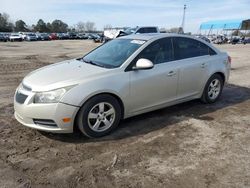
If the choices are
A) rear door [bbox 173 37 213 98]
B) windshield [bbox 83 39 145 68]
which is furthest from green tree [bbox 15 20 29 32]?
rear door [bbox 173 37 213 98]

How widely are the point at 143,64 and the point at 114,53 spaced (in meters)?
0.77

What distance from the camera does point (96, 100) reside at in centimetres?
422

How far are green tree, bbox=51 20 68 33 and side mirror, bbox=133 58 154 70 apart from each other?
104616 mm

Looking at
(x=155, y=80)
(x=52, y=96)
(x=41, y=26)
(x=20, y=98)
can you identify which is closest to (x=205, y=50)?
(x=155, y=80)

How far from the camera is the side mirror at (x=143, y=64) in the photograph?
15.0 feet

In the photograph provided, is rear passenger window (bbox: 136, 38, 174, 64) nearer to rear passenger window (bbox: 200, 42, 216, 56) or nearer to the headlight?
rear passenger window (bbox: 200, 42, 216, 56)

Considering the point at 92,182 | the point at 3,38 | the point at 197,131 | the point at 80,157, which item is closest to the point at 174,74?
the point at 197,131

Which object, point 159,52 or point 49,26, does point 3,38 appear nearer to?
point 159,52

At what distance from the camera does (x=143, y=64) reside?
4574 millimetres

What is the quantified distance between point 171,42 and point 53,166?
322cm

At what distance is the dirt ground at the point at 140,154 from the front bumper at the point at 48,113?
0.89ft

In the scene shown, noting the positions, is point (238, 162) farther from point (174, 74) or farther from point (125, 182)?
point (174, 74)

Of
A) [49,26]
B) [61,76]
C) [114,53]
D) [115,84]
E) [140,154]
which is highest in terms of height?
[114,53]

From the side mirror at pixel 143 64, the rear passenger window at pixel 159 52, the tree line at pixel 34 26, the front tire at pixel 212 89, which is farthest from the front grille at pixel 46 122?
the tree line at pixel 34 26
